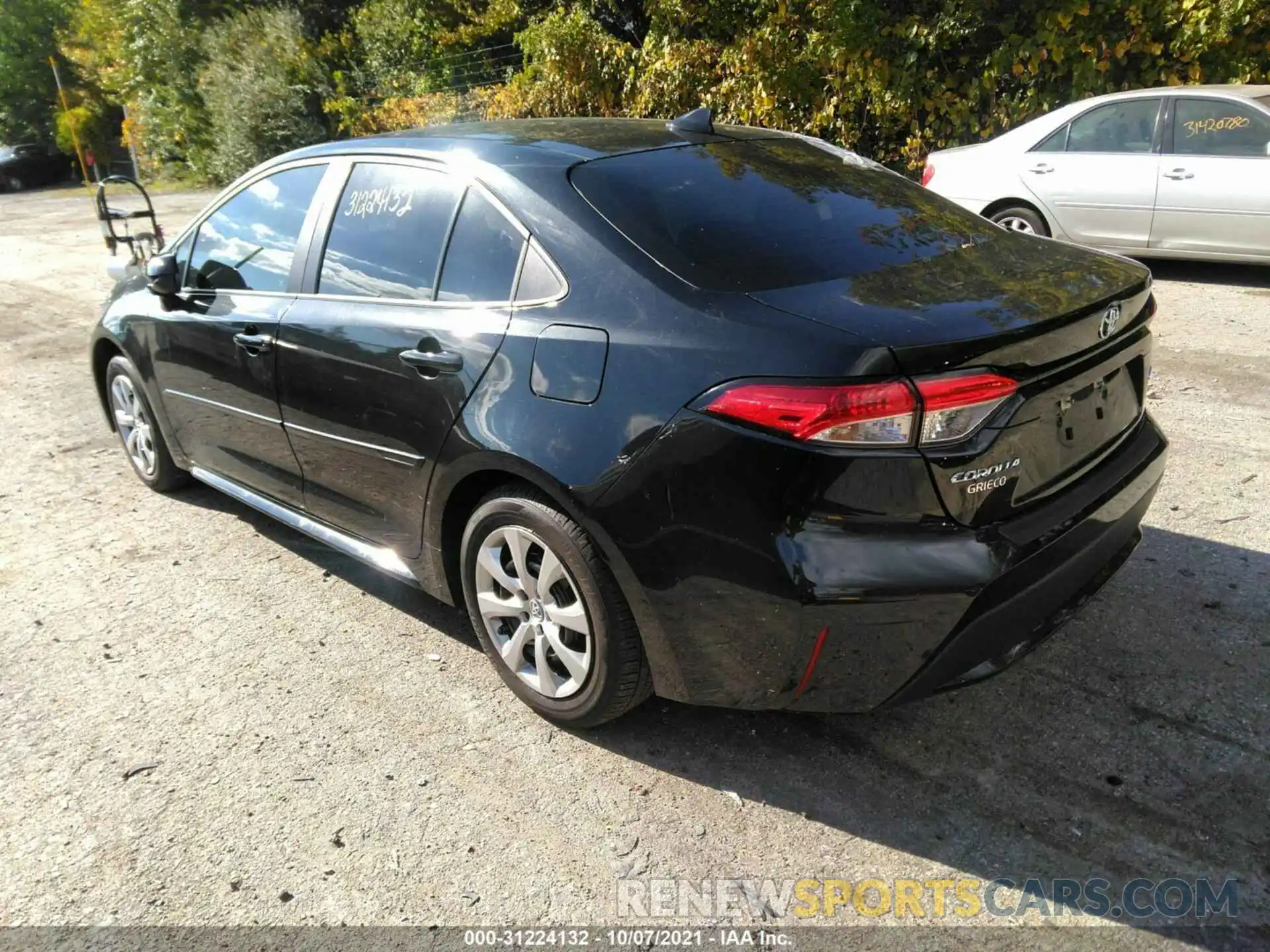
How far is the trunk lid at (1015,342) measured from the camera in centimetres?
230

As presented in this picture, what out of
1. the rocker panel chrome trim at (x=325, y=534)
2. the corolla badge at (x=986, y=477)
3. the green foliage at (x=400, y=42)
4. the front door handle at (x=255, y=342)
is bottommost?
the rocker panel chrome trim at (x=325, y=534)

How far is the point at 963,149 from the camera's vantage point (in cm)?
873

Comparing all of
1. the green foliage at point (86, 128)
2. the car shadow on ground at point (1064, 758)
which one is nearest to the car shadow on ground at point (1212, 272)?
the car shadow on ground at point (1064, 758)

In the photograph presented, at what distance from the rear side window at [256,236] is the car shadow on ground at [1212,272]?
6.42 metres

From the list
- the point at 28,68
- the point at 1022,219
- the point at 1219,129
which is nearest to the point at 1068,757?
the point at 1219,129

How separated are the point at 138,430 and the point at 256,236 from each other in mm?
1594

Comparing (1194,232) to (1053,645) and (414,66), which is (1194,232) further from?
(414,66)

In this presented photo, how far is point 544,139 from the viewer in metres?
3.27

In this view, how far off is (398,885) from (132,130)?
28.9 metres

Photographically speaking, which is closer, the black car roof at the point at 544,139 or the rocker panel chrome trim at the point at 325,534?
the black car roof at the point at 544,139

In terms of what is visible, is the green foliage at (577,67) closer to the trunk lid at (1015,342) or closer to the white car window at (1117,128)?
the white car window at (1117,128)

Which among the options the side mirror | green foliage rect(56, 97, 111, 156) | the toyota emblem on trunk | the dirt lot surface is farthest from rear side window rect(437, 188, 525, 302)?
green foliage rect(56, 97, 111, 156)

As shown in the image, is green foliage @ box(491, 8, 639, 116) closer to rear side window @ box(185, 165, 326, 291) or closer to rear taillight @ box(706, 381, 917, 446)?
rear side window @ box(185, 165, 326, 291)

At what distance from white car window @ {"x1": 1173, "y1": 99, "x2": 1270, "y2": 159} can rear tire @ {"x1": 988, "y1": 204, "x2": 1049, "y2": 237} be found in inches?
42.4
